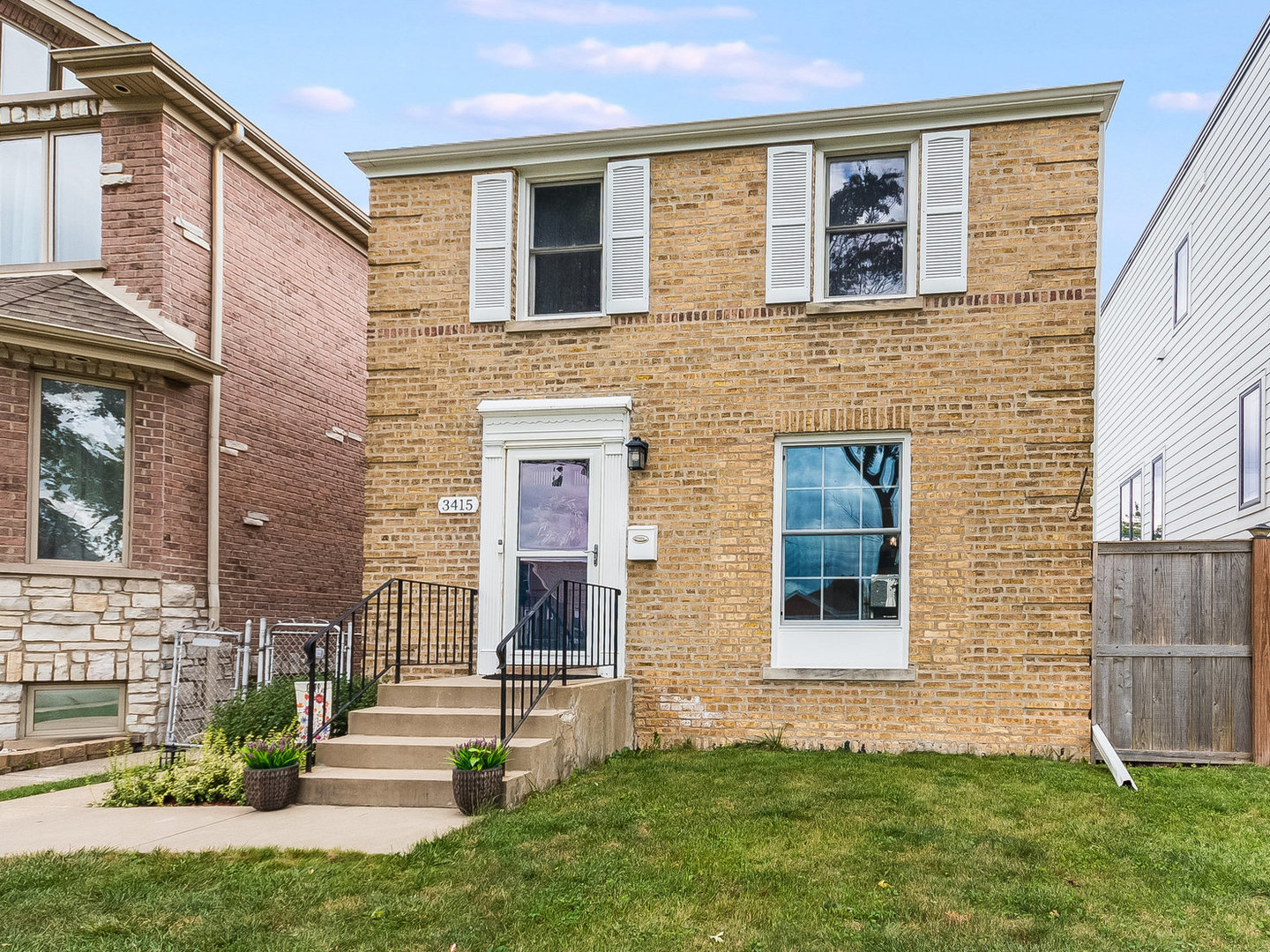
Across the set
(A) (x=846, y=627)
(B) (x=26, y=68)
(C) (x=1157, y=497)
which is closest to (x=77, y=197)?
(B) (x=26, y=68)

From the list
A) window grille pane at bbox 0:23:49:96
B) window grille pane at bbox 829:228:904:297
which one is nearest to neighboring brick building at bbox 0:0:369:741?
window grille pane at bbox 0:23:49:96

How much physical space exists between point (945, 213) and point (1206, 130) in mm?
7146

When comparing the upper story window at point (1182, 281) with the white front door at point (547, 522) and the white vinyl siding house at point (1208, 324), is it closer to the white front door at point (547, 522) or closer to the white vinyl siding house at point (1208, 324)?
the white vinyl siding house at point (1208, 324)

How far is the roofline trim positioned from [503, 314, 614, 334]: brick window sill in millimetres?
6232

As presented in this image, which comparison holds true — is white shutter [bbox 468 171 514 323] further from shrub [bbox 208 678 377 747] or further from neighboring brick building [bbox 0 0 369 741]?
shrub [bbox 208 678 377 747]

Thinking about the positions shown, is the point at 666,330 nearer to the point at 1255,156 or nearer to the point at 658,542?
the point at 658,542

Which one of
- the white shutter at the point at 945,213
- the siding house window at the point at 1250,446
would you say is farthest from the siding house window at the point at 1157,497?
the white shutter at the point at 945,213

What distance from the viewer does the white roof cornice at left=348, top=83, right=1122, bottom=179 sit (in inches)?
327

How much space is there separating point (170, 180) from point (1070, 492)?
889 centimetres

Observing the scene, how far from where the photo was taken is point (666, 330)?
8969 millimetres

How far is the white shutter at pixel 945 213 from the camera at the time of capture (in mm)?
8461

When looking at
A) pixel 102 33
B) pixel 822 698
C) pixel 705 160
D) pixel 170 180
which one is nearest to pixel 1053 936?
pixel 822 698

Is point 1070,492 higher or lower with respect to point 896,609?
higher

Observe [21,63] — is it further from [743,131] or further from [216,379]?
[743,131]
